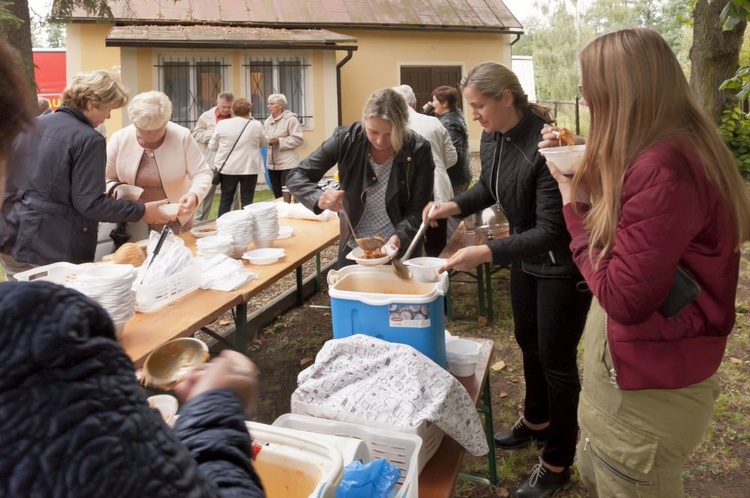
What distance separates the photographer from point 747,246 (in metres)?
6.86

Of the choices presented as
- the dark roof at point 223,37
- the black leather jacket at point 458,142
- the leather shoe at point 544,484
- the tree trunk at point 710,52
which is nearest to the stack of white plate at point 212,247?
the leather shoe at point 544,484

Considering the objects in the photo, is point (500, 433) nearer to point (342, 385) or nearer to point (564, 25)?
point (342, 385)

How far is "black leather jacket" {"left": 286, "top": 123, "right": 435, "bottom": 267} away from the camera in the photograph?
10.3 feet

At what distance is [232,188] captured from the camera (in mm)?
8219

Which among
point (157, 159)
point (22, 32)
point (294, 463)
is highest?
point (22, 32)

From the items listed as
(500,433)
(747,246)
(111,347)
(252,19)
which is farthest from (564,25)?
(111,347)

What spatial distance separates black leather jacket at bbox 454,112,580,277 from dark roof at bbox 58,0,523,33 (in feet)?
37.4

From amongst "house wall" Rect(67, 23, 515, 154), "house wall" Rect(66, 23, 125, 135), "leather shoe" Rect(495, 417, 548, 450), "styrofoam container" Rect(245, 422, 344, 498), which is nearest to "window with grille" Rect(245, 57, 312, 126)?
"house wall" Rect(67, 23, 515, 154)

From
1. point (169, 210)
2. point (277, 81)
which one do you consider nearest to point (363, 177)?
point (169, 210)

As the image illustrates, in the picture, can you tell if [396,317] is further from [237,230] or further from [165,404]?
[237,230]

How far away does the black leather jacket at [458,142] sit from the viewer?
5699mm

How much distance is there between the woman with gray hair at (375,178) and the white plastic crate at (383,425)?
1422mm

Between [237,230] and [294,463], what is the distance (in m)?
2.27

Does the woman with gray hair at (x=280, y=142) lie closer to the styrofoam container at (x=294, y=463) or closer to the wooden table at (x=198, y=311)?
the wooden table at (x=198, y=311)
